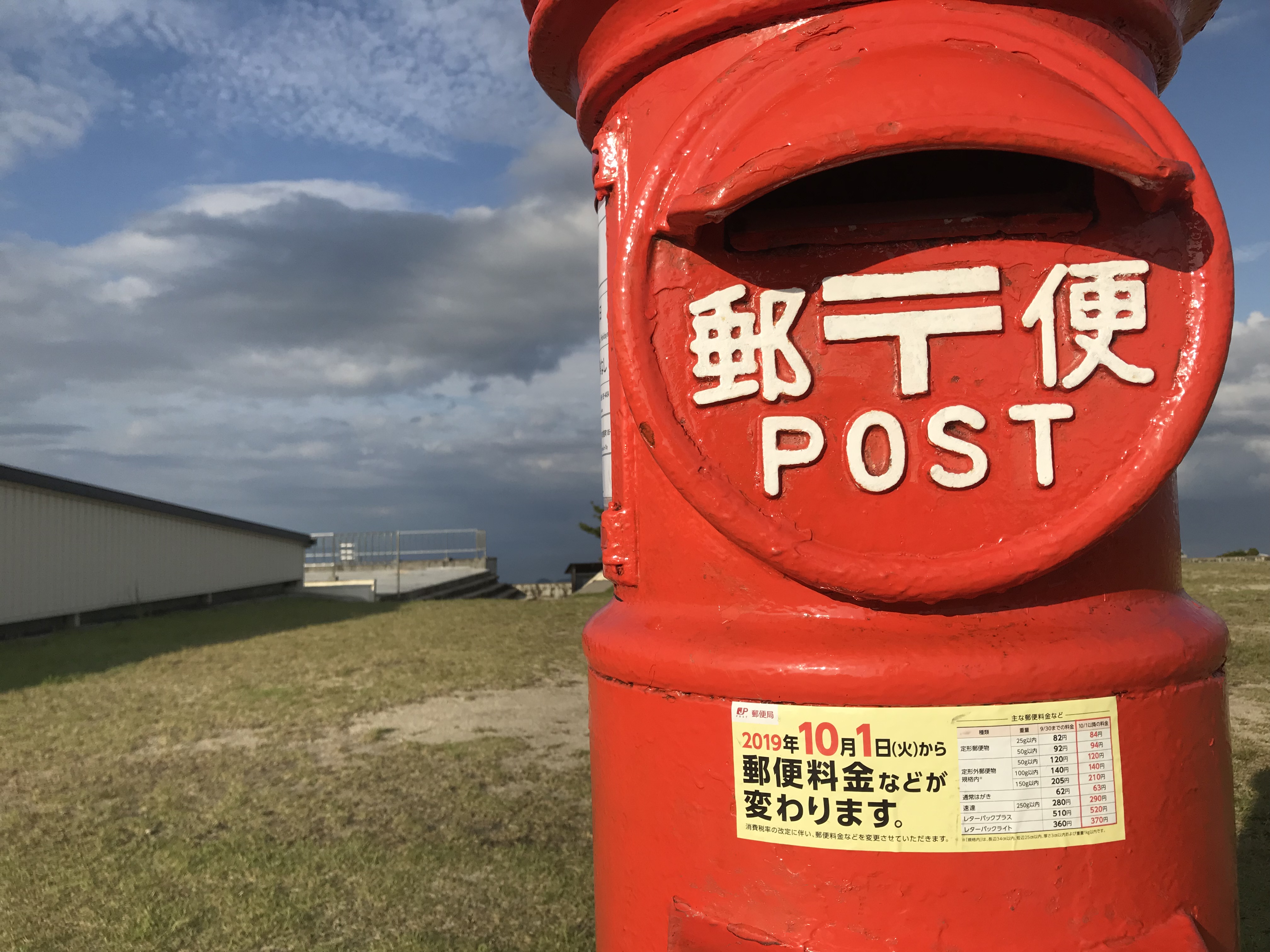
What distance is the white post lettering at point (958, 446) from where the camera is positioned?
4.28 feet

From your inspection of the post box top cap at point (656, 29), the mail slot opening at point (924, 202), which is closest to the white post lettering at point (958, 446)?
the mail slot opening at point (924, 202)

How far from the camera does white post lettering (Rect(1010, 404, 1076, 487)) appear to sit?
1.30 meters

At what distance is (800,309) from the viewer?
4.48 feet

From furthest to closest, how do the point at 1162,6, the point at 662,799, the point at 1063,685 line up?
the point at 1162,6
the point at 662,799
the point at 1063,685

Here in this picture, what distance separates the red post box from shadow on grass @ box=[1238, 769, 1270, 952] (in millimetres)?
1681

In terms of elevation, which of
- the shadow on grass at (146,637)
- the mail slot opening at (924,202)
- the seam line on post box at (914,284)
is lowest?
the shadow on grass at (146,637)

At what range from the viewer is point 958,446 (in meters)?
1.31

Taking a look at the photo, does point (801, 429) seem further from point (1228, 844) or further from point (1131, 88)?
point (1228, 844)

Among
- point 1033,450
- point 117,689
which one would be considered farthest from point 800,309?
point 117,689

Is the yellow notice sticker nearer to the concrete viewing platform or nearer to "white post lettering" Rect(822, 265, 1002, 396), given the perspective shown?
"white post lettering" Rect(822, 265, 1002, 396)

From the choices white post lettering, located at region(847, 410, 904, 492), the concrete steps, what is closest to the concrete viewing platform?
the concrete steps

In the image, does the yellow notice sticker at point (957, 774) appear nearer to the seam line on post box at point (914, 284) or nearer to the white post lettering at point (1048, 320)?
the white post lettering at point (1048, 320)

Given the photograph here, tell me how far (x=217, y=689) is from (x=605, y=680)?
637 cm

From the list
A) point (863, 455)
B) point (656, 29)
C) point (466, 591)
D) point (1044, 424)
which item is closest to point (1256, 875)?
point (1044, 424)
